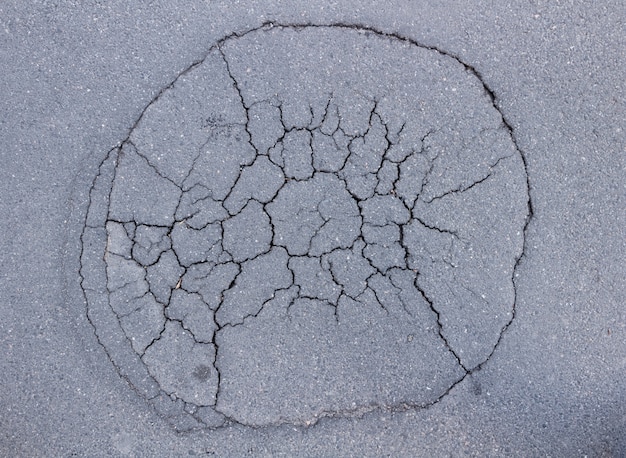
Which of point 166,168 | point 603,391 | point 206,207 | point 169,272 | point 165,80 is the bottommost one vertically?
point 603,391

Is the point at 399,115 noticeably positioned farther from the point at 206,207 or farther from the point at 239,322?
the point at 239,322

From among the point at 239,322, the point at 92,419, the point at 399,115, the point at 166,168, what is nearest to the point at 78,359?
the point at 92,419

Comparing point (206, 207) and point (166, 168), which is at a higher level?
point (166, 168)
